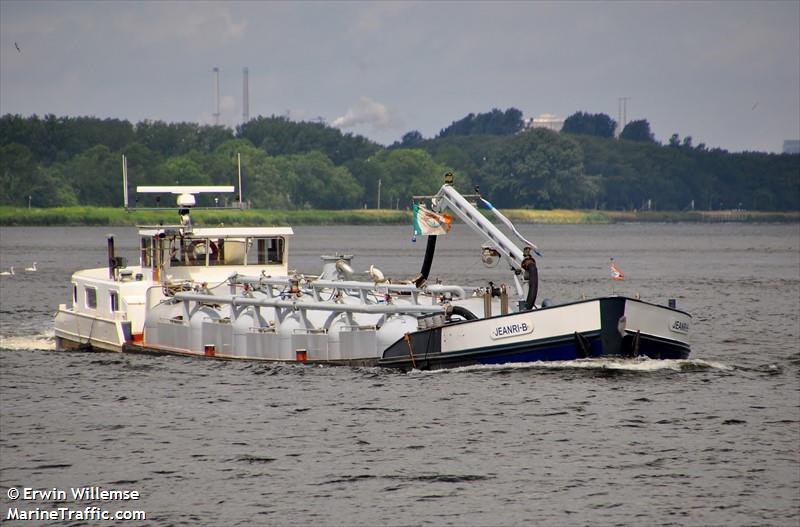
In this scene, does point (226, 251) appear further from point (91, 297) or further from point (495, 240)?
point (495, 240)

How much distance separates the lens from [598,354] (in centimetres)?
3647

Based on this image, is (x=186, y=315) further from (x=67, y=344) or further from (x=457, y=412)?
(x=457, y=412)

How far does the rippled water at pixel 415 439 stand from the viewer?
27172mm

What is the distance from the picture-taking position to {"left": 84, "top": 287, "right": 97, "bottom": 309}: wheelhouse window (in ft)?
159

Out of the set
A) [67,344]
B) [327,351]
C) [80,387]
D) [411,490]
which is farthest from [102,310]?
[411,490]

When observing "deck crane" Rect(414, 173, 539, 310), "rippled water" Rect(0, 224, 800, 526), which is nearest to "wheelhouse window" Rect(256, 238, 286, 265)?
"rippled water" Rect(0, 224, 800, 526)

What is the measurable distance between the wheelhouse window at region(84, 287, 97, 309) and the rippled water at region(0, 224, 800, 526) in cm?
229

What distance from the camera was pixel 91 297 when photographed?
160 feet

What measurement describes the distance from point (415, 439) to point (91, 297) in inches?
793

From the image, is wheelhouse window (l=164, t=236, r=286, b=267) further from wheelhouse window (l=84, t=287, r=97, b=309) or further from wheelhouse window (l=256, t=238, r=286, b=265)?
wheelhouse window (l=84, t=287, r=97, b=309)

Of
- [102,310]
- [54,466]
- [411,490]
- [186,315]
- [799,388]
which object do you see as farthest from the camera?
[102,310]

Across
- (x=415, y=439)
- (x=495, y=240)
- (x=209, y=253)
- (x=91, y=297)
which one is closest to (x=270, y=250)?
(x=209, y=253)

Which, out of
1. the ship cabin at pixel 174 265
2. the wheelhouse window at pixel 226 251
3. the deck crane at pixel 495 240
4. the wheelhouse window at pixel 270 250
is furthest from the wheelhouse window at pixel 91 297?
the deck crane at pixel 495 240

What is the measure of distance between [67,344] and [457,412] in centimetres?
2048
